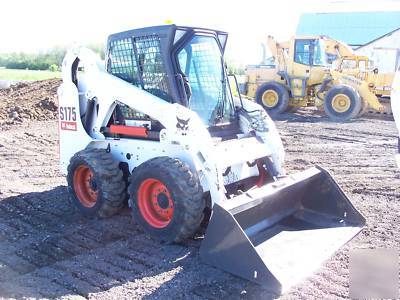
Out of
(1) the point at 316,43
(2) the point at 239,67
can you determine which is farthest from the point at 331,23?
(1) the point at 316,43

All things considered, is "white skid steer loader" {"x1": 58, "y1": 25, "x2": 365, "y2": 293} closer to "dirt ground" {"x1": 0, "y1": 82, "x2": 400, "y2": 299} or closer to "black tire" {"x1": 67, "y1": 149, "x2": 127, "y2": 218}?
"black tire" {"x1": 67, "y1": 149, "x2": 127, "y2": 218}

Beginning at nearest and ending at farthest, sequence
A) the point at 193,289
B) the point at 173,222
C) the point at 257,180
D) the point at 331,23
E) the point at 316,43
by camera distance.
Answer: the point at 193,289, the point at 173,222, the point at 257,180, the point at 316,43, the point at 331,23

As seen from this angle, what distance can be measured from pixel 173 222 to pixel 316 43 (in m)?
12.0

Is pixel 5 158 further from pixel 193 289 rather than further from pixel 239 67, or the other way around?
Result: pixel 239 67

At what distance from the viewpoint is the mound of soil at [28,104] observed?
42.6 feet

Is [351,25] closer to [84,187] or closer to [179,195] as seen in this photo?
[84,187]

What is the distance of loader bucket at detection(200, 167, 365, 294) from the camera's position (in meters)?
3.85

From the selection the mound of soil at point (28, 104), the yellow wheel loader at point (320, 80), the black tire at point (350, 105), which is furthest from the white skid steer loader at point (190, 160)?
the yellow wheel loader at point (320, 80)

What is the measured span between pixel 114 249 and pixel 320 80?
466 inches

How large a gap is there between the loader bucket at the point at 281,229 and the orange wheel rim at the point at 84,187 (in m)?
1.97

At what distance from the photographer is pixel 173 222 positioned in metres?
4.56

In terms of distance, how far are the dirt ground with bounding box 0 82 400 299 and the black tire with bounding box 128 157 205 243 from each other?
175 millimetres

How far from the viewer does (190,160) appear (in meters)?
4.70

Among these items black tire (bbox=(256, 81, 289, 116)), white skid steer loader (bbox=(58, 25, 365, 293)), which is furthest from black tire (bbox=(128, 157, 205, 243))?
black tire (bbox=(256, 81, 289, 116))
